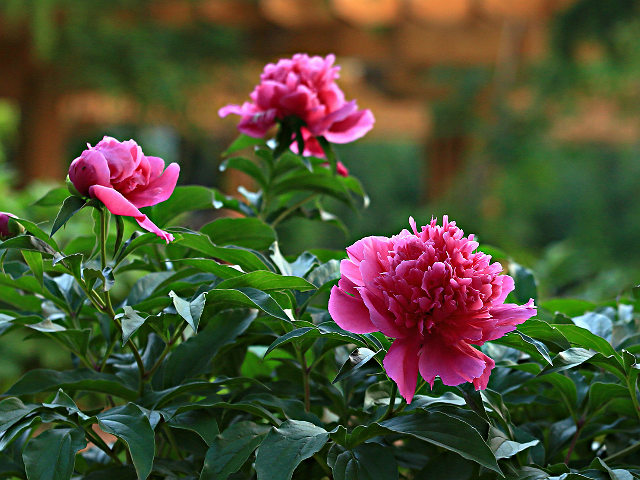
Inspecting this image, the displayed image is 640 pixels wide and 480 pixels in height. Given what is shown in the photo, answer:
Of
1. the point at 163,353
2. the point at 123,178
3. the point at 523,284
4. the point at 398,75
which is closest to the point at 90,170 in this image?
the point at 123,178

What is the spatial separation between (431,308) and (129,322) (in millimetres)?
163

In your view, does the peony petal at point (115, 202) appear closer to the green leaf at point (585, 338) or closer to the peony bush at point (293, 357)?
the peony bush at point (293, 357)

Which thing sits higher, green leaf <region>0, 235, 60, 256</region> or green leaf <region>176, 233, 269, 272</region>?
green leaf <region>176, 233, 269, 272</region>

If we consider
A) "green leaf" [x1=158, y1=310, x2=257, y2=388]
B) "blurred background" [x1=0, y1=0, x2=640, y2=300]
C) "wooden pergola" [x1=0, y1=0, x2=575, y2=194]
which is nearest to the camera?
"green leaf" [x1=158, y1=310, x2=257, y2=388]

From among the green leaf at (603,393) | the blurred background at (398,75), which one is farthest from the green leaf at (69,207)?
the blurred background at (398,75)

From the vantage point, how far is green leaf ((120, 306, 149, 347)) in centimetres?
35

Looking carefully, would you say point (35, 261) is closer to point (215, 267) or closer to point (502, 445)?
→ point (215, 267)

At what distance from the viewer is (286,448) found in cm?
34

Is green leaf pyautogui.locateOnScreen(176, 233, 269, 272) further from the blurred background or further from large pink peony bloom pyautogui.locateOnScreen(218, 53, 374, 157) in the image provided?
the blurred background

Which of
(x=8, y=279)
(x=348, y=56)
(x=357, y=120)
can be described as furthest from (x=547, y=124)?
(x=8, y=279)

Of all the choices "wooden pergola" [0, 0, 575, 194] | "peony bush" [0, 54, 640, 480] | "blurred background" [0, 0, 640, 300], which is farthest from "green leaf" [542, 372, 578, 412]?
"wooden pergola" [0, 0, 575, 194]

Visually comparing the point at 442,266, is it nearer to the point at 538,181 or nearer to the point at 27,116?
the point at 27,116

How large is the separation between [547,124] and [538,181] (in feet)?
1.07

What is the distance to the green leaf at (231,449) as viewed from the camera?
1.16 ft
